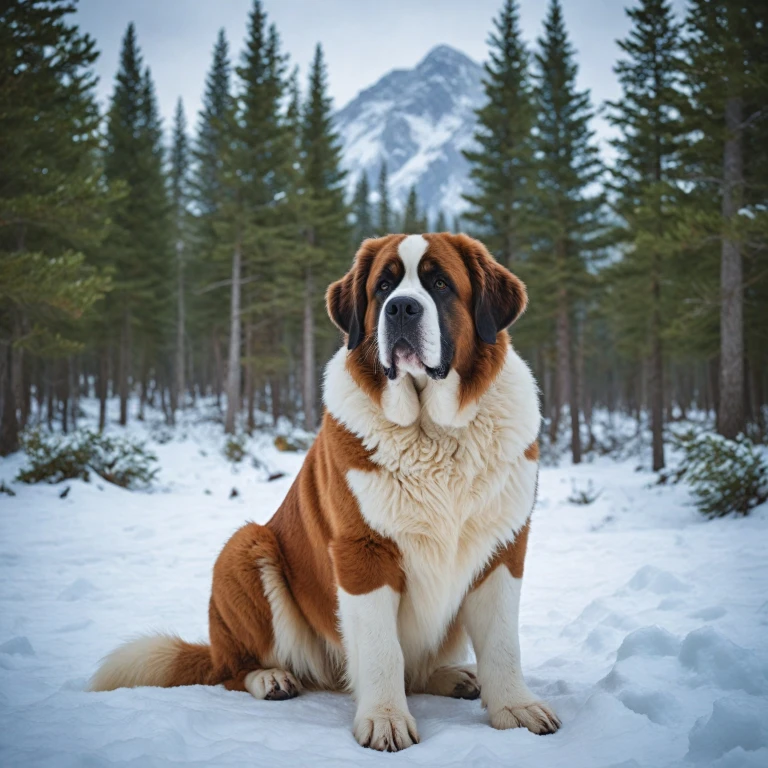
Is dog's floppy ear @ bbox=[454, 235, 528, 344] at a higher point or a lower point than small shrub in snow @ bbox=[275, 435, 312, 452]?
higher

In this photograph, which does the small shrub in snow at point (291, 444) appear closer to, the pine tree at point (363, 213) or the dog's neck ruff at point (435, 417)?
the dog's neck ruff at point (435, 417)

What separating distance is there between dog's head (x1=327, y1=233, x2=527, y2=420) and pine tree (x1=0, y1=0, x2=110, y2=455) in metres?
10.1

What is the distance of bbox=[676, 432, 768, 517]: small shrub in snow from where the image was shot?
6875mm

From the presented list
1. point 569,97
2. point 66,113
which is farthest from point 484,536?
point 569,97

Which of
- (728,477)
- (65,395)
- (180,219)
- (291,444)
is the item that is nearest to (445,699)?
(728,477)

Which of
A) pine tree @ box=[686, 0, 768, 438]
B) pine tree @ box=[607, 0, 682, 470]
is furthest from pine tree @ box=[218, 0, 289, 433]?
pine tree @ box=[686, 0, 768, 438]

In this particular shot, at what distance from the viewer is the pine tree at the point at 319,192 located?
2184 cm

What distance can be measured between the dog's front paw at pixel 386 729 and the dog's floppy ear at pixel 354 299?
1.69 metres

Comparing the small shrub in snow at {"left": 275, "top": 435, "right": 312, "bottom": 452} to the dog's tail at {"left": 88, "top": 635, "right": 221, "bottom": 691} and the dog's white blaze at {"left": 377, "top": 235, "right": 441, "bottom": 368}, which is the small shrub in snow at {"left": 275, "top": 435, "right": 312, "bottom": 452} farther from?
the dog's white blaze at {"left": 377, "top": 235, "right": 441, "bottom": 368}

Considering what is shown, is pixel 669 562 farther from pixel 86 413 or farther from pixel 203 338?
pixel 203 338

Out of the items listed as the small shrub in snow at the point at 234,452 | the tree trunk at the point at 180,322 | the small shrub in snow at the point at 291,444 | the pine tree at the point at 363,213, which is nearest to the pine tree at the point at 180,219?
the tree trunk at the point at 180,322

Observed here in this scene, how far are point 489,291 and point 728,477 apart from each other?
604cm

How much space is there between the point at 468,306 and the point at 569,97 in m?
18.5

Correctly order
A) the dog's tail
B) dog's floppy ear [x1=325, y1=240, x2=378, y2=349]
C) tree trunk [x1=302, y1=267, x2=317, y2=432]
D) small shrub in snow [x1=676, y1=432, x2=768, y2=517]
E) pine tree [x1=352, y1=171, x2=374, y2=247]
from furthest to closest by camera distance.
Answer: pine tree [x1=352, y1=171, x2=374, y2=247]
tree trunk [x1=302, y1=267, x2=317, y2=432]
small shrub in snow [x1=676, y1=432, x2=768, y2=517]
dog's floppy ear [x1=325, y1=240, x2=378, y2=349]
the dog's tail
